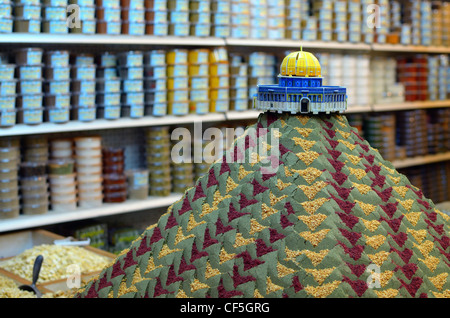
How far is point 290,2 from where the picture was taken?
3.47 m

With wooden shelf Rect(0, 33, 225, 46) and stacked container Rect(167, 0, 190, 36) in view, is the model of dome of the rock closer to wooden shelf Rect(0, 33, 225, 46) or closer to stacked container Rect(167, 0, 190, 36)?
wooden shelf Rect(0, 33, 225, 46)

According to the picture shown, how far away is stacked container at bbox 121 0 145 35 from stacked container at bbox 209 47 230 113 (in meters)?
0.44

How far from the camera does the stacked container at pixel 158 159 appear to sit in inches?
119

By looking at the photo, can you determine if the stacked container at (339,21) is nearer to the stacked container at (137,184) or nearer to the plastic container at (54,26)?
the stacked container at (137,184)

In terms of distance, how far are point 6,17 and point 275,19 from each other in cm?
151

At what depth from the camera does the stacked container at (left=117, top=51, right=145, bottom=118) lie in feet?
9.40

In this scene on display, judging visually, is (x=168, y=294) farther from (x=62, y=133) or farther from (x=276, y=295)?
(x=62, y=133)

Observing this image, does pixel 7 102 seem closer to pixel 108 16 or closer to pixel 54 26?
pixel 54 26

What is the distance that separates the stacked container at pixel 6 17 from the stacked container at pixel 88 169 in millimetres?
558

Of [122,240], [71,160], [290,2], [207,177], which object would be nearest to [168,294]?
[207,177]

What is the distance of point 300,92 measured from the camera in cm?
111

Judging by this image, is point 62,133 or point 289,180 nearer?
point 289,180
